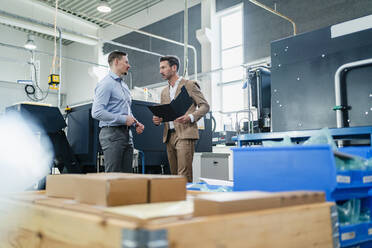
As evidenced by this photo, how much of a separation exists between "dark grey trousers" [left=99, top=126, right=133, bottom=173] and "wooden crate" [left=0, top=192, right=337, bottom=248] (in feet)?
4.94

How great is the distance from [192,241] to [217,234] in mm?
55

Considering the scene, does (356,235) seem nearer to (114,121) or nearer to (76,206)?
(76,206)

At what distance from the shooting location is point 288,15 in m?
6.24

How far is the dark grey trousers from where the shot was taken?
2449 millimetres

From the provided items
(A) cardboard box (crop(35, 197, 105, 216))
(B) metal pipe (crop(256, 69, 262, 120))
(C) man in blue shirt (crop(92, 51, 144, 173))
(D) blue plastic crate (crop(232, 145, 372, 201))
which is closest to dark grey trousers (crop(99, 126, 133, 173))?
(C) man in blue shirt (crop(92, 51, 144, 173))

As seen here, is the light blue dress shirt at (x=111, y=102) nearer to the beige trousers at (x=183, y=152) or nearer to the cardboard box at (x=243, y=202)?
the beige trousers at (x=183, y=152)

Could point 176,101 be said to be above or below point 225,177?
above

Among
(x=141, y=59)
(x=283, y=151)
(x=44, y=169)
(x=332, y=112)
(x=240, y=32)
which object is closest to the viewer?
(x=283, y=151)

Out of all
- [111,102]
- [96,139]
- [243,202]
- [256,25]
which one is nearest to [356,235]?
[243,202]

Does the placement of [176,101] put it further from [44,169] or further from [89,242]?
[89,242]

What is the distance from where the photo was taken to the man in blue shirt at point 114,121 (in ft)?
8.07

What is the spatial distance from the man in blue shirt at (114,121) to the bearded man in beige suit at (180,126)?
24 centimetres

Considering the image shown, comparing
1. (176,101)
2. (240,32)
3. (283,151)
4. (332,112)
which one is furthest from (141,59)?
(283,151)

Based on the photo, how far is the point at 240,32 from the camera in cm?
728
